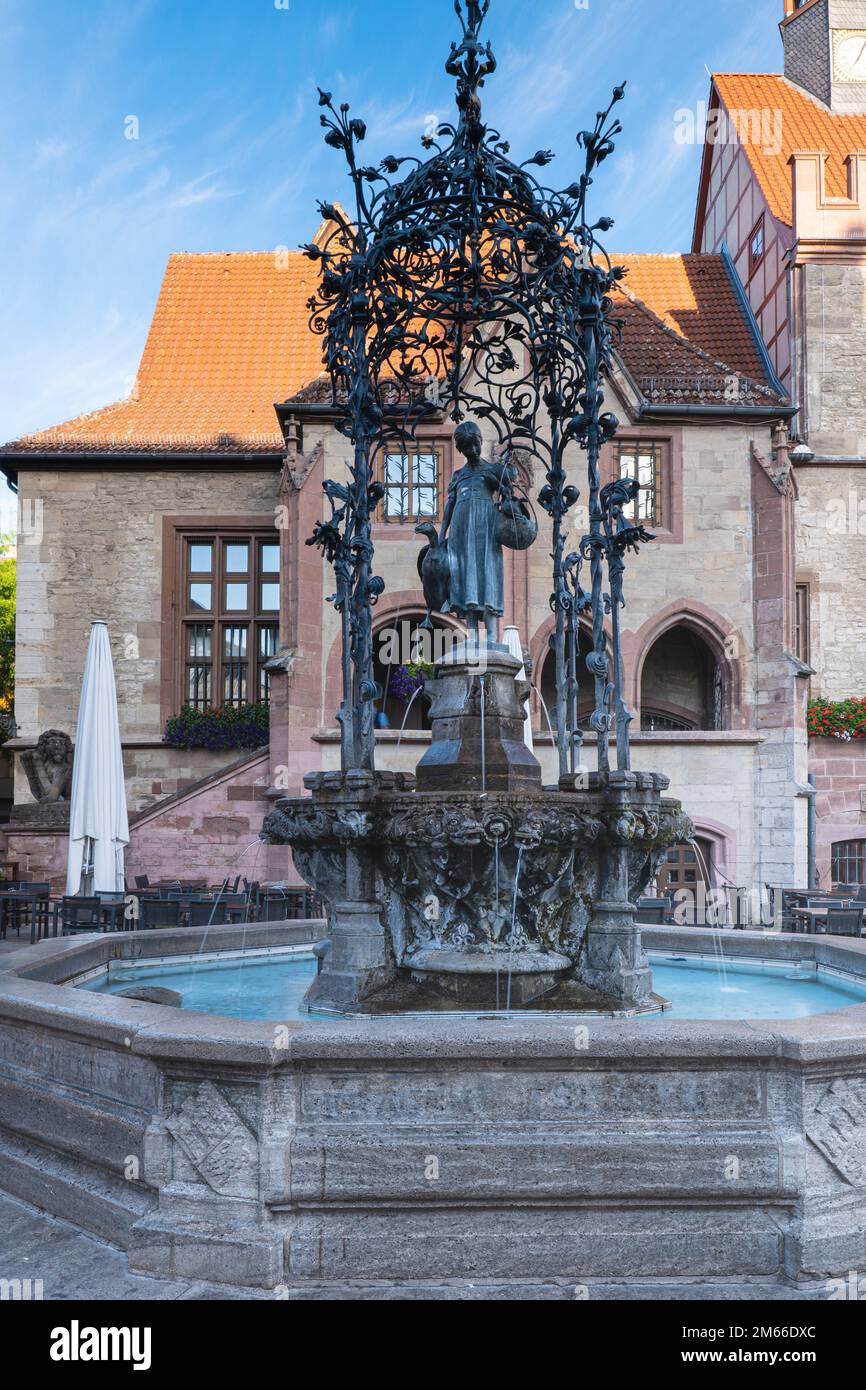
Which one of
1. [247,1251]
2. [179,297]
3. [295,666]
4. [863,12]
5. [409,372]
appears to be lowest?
[247,1251]

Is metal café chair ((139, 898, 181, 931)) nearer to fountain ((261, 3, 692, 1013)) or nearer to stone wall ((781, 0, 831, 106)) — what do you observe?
fountain ((261, 3, 692, 1013))

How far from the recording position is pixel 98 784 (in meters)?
12.9

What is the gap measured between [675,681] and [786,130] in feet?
46.9

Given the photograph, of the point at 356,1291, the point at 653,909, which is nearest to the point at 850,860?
the point at 653,909

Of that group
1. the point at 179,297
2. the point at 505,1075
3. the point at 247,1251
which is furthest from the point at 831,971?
the point at 179,297

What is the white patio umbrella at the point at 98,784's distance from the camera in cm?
1278

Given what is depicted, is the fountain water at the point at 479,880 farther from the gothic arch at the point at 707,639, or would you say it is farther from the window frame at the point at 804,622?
the window frame at the point at 804,622

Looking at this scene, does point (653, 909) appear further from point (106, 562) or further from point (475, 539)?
point (106, 562)

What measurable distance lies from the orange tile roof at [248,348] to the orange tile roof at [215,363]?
24 mm

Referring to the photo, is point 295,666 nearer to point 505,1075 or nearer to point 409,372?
point 409,372

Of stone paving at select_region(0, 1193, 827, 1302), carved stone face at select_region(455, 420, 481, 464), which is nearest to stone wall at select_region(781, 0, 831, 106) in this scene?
carved stone face at select_region(455, 420, 481, 464)

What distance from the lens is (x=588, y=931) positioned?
6.25 m

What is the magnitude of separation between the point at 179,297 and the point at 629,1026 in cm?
2625

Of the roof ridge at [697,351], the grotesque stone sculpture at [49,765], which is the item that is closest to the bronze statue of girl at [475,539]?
the roof ridge at [697,351]
